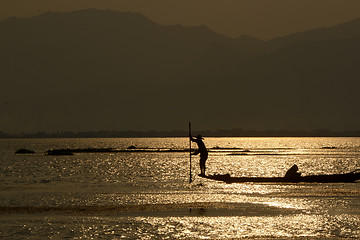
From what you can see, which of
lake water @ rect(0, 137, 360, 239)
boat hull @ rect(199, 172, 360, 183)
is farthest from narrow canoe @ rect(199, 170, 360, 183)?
lake water @ rect(0, 137, 360, 239)

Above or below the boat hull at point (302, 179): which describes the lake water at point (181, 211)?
below

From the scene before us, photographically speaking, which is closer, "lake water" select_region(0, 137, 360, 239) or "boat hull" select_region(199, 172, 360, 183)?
"lake water" select_region(0, 137, 360, 239)

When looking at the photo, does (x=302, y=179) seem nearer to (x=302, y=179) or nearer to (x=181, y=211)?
(x=302, y=179)

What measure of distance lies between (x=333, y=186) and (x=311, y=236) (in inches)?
1012

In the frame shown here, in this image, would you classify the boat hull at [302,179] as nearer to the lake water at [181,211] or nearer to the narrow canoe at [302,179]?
the narrow canoe at [302,179]

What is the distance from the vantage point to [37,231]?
26.0 metres

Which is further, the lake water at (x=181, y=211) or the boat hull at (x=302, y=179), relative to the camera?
the boat hull at (x=302, y=179)

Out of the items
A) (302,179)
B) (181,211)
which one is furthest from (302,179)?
(181,211)

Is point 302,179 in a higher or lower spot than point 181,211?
higher

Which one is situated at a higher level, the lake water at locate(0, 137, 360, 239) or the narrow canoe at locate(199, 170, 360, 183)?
the narrow canoe at locate(199, 170, 360, 183)

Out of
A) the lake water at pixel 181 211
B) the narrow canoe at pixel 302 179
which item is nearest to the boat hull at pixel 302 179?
the narrow canoe at pixel 302 179

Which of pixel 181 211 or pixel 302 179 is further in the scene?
pixel 302 179

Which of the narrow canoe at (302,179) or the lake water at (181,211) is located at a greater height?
the narrow canoe at (302,179)

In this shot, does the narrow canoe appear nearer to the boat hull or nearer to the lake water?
the boat hull
